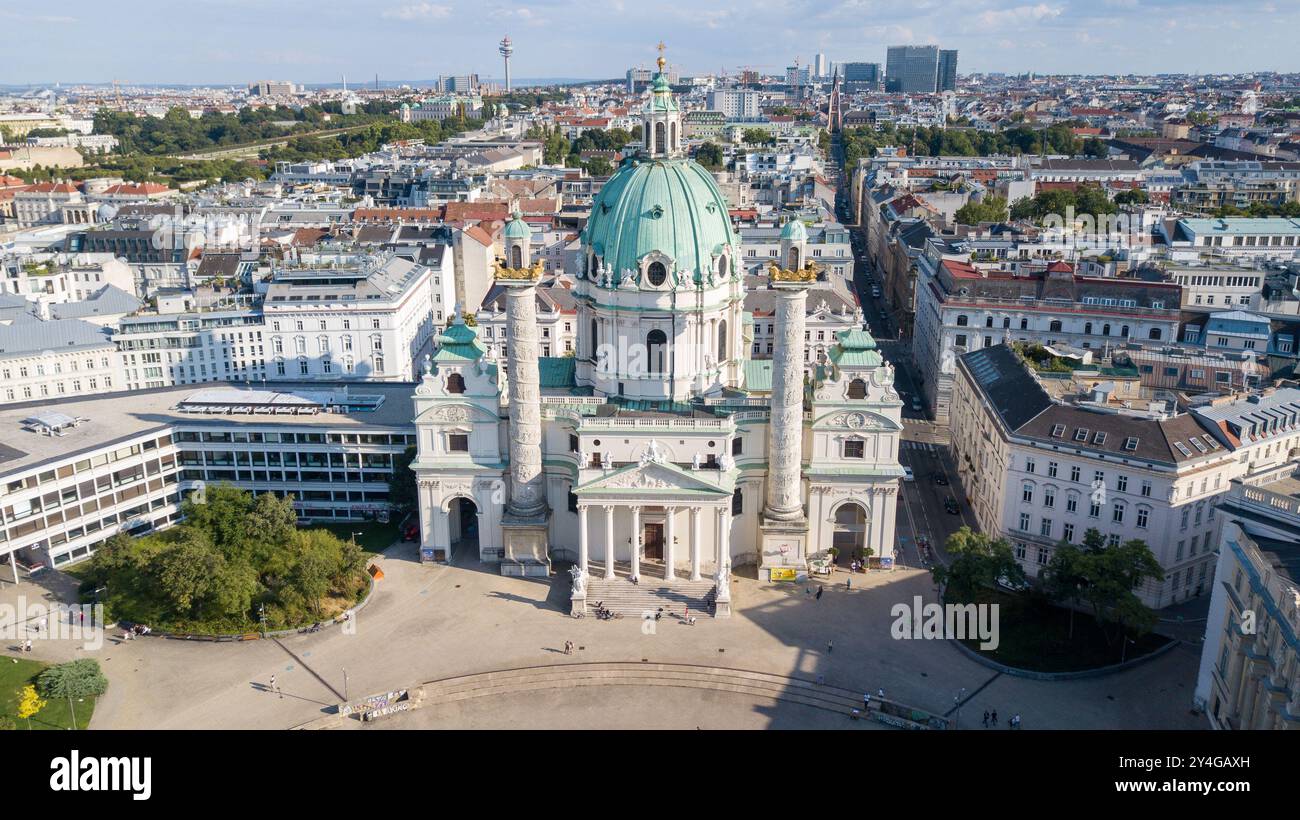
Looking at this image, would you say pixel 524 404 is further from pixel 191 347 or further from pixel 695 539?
pixel 191 347

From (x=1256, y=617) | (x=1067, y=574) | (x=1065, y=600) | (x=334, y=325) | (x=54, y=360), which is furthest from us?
(x=334, y=325)

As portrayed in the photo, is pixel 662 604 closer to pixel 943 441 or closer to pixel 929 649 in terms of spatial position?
pixel 929 649

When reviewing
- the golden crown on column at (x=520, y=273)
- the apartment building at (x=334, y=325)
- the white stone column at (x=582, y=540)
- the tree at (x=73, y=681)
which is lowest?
the tree at (x=73, y=681)

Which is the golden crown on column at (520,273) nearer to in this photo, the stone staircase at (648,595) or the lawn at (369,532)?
the stone staircase at (648,595)

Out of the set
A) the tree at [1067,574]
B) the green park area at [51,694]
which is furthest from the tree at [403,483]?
the tree at [1067,574]

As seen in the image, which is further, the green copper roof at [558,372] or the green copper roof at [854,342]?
the green copper roof at [558,372]

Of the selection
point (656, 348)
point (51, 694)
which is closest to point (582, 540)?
point (656, 348)

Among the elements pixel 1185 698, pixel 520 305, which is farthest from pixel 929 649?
pixel 520 305
